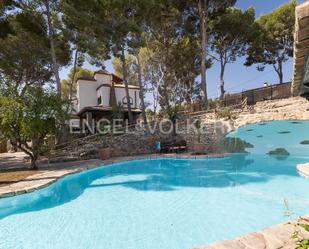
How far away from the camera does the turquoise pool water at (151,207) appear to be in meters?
4.85

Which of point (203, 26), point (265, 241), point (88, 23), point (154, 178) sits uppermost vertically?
point (203, 26)

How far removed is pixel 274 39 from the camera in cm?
2714

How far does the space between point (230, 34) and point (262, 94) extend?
810 centimetres

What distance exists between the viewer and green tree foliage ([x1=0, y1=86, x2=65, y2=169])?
10.1m

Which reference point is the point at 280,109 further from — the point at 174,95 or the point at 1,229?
the point at 174,95

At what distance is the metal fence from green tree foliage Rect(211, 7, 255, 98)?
7.44 ft

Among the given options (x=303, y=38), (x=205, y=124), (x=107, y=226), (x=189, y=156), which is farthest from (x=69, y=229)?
(x=205, y=124)

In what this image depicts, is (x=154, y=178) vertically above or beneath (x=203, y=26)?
beneath

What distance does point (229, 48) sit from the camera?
1069 inches

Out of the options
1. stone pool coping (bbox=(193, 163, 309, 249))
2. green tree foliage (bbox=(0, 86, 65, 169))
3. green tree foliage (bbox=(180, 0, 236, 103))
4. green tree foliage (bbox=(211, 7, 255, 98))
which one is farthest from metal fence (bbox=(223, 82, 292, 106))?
stone pool coping (bbox=(193, 163, 309, 249))

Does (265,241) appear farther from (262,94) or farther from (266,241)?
(262,94)

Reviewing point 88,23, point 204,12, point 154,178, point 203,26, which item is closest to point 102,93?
point 88,23

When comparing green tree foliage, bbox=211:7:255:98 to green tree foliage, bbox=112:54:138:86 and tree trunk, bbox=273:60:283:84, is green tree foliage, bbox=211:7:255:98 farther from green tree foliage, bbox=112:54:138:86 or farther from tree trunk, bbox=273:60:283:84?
green tree foliage, bbox=112:54:138:86

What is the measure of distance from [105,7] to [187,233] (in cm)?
1822
